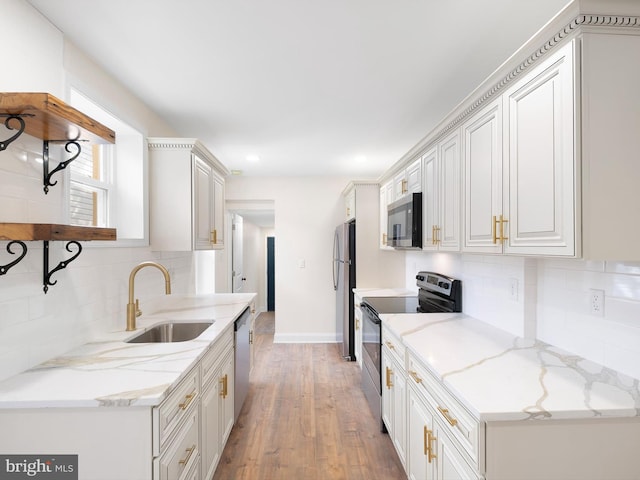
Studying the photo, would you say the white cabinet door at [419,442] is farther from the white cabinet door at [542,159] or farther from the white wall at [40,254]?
the white wall at [40,254]

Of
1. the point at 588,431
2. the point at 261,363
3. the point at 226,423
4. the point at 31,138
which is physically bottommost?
the point at 261,363

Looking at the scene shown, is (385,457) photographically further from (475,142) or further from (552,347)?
(475,142)

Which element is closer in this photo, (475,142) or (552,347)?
(552,347)

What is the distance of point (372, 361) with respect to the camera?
2.60 metres

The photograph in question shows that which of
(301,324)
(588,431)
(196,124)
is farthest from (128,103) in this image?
(301,324)

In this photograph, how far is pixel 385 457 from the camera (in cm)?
214

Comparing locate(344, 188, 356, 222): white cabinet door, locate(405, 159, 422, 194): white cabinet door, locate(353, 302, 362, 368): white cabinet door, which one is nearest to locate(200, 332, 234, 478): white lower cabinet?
locate(353, 302, 362, 368): white cabinet door

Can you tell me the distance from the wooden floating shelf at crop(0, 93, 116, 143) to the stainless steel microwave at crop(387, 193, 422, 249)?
197 centimetres

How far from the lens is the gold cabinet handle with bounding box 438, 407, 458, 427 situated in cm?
120

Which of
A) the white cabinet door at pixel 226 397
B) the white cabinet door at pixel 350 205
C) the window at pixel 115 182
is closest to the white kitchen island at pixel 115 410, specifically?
the white cabinet door at pixel 226 397

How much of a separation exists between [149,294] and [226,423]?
1076 mm

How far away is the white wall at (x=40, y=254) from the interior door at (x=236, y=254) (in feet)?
9.61

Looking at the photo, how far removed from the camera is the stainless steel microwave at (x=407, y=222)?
2.49 metres

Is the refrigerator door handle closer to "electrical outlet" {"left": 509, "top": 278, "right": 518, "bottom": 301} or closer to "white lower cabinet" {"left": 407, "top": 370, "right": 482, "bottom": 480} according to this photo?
"electrical outlet" {"left": 509, "top": 278, "right": 518, "bottom": 301}
